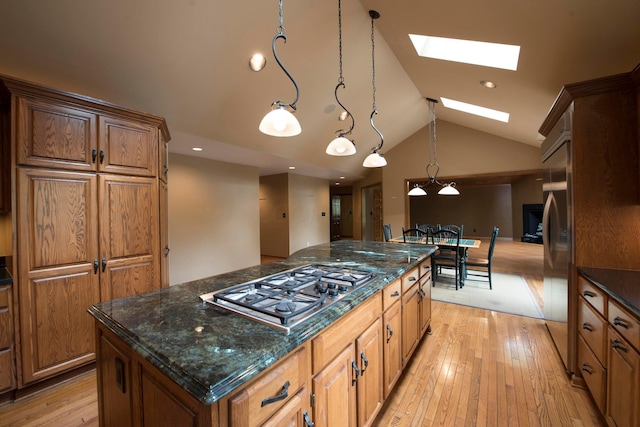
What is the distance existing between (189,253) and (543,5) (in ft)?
17.3

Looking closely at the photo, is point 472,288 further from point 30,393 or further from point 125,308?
point 30,393

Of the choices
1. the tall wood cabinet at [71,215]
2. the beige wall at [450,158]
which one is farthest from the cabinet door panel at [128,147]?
the beige wall at [450,158]

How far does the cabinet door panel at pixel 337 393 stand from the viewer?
1052mm

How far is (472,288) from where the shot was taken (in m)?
4.32

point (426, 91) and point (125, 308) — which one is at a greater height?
point (426, 91)

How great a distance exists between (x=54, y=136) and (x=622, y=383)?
3.76 metres

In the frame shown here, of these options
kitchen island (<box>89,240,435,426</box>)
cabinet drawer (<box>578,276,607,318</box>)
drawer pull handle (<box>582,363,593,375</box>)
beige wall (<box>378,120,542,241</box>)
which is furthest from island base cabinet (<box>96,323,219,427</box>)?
beige wall (<box>378,120,542,241</box>)

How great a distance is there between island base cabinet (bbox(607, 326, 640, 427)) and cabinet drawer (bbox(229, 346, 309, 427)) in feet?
4.98

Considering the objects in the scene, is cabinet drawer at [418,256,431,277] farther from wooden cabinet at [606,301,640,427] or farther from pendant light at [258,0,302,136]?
pendant light at [258,0,302,136]

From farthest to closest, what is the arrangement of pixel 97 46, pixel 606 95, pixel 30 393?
pixel 97 46, pixel 30 393, pixel 606 95

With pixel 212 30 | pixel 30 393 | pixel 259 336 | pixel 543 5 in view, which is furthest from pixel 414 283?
pixel 30 393

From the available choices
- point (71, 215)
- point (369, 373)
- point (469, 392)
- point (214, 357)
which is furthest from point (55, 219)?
point (469, 392)

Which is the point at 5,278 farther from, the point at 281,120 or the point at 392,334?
the point at 392,334

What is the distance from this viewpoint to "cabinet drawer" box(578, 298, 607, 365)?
1.54 meters
